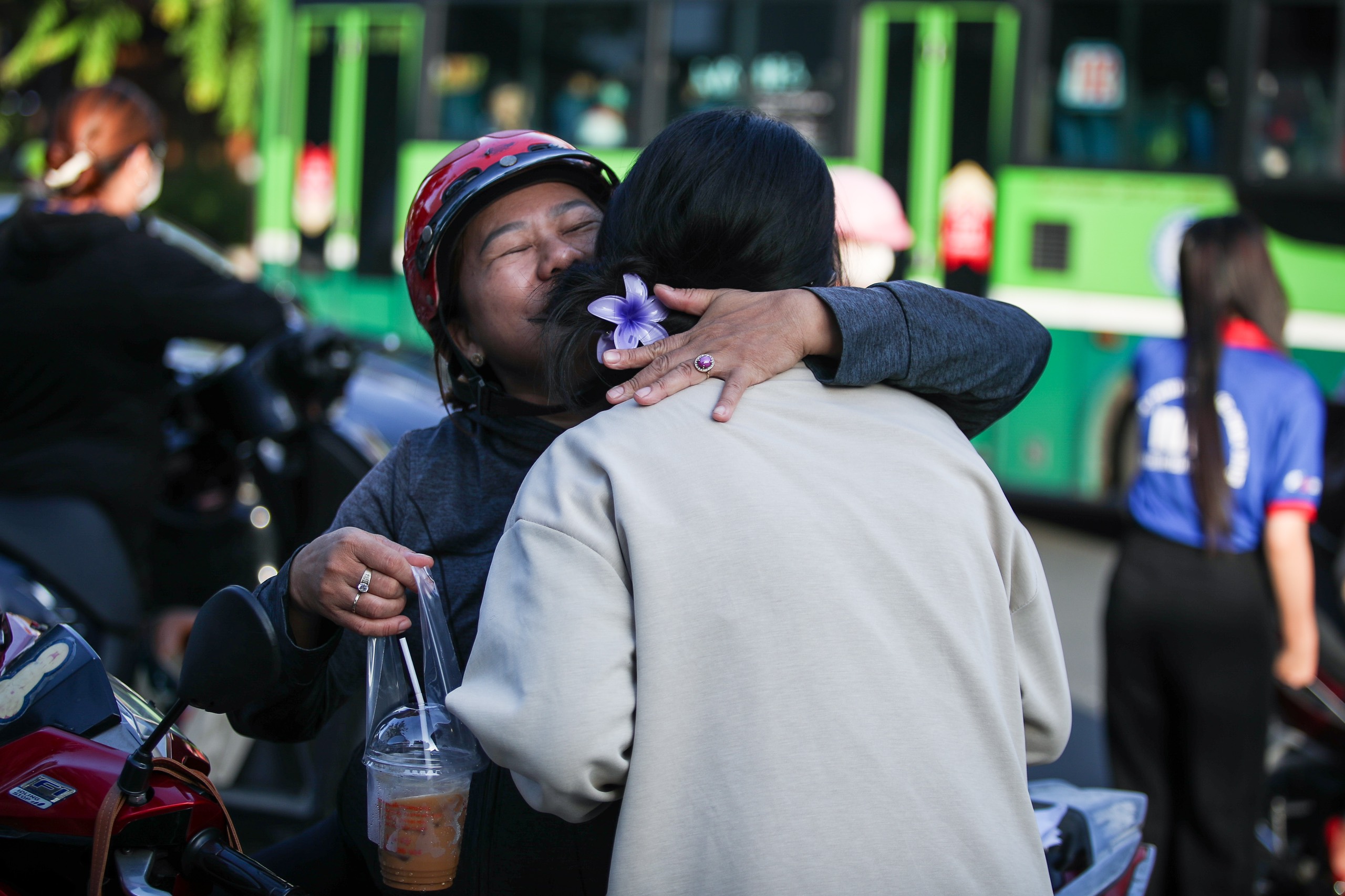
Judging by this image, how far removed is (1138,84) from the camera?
7797 mm

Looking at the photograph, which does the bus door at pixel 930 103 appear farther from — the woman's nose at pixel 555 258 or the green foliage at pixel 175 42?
the green foliage at pixel 175 42

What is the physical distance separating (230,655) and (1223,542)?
8.76 feet

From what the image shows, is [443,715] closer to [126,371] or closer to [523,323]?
[523,323]

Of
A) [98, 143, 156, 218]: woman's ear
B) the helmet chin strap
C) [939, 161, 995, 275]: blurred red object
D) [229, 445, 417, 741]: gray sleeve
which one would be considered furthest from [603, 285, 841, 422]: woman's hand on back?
[939, 161, 995, 275]: blurred red object

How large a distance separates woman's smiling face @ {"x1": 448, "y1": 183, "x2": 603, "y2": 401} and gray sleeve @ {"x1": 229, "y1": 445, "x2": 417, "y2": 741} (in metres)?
0.21

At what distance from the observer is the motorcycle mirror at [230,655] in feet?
4.71

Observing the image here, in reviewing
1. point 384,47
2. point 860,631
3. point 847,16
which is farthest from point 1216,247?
point 384,47

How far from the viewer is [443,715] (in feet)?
5.03

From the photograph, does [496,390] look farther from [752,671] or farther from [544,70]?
[544,70]

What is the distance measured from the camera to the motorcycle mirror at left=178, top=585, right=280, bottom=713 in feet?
4.71

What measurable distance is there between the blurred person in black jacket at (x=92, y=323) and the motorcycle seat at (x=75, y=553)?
47 millimetres

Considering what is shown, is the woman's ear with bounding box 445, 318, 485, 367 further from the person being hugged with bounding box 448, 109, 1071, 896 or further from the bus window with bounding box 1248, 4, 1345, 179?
the bus window with bounding box 1248, 4, 1345, 179

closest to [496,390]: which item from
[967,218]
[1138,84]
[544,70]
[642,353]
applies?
[642,353]

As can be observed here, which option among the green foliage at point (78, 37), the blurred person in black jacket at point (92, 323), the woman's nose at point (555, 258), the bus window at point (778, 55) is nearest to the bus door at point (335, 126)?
the bus window at point (778, 55)
